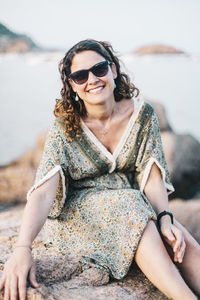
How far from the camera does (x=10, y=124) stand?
11.8 metres

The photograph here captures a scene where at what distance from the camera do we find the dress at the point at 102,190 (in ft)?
6.44

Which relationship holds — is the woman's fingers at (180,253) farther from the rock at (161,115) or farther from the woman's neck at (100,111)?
the rock at (161,115)

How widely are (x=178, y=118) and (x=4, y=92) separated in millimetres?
6390

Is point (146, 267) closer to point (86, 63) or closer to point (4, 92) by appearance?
point (86, 63)

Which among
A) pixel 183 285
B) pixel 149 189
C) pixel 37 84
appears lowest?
pixel 37 84

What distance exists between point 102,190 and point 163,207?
42cm

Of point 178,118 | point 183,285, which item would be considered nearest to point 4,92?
point 178,118

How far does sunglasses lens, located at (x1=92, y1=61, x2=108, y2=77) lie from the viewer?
2225mm

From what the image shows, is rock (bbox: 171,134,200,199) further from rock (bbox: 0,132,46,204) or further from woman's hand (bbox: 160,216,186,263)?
woman's hand (bbox: 160,216,186,263)

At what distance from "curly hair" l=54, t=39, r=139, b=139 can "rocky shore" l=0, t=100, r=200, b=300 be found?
2.74 ft

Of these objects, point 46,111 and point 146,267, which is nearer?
point 146,267

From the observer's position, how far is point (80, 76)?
223cm

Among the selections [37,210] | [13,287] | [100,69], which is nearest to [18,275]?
[13,287]

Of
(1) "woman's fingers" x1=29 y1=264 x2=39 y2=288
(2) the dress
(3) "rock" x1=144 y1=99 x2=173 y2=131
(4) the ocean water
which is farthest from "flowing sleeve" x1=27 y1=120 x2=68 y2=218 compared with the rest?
(4) the ocean water
